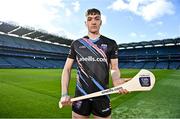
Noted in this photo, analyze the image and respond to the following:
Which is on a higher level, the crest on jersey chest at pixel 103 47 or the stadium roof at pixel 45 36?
the stadium roof at pixel 45 36

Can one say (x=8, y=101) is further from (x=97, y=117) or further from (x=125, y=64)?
(x=125, y=64)

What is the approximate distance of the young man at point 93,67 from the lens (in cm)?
406

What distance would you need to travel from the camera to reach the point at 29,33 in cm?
8056

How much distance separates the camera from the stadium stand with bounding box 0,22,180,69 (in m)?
72.9

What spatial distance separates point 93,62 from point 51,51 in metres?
87.4

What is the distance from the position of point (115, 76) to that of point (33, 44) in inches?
3293

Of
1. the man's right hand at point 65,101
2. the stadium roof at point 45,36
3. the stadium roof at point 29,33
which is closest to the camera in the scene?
the man's right hand at point 65,101

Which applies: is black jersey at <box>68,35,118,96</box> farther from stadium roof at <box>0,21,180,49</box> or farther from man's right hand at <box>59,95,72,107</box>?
stadium roof at <box>0,21,180,49</box>

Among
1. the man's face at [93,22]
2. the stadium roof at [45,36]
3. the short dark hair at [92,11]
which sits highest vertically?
the stadium roof at [45,36]

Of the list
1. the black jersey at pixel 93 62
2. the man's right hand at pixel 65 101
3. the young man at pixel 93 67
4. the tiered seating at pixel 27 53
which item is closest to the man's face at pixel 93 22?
the young man at pixel 93 67

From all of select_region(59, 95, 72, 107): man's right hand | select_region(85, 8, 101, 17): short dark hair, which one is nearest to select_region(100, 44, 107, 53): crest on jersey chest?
select_region(85, 8, 101, 17): short dark hair

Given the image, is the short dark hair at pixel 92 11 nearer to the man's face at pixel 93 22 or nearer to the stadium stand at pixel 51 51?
the man's face at pixel 93 22

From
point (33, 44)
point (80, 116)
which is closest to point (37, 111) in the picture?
point (80, 116)

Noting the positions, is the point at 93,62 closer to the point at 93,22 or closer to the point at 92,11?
the point at 93,22
